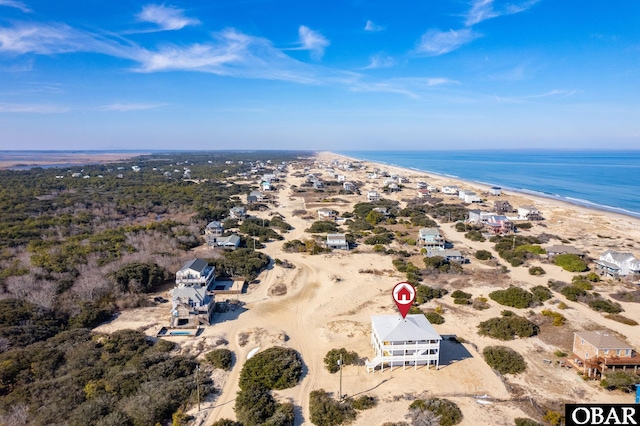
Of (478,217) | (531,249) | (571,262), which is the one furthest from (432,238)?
(478,217)

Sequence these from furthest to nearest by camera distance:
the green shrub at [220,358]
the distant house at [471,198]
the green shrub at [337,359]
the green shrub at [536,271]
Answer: the distant house at [471,198]
the green shrub at [536,271]
the green shrub at [220,358]
the green shrub at [337,359]

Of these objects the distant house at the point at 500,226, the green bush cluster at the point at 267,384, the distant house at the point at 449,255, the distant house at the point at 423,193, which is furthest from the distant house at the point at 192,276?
the distant house at the point at 423,193

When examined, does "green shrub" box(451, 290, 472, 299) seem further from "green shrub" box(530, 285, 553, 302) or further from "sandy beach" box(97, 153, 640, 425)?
"green shrub" box(530, 285, 553, 302)

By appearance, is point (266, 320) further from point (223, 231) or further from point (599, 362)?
point (223, 231)

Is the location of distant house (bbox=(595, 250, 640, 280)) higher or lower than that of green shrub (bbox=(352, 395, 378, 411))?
higher

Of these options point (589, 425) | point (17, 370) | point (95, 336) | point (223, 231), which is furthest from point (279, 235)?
point (589, 425)

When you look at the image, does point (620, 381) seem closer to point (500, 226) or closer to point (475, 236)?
point (475, 236)

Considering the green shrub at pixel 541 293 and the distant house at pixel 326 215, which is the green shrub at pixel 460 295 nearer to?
the green shrub at pixel 541 293

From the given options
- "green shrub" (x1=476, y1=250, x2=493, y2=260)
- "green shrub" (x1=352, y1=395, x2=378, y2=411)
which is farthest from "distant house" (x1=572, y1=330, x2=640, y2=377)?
"green shrub" (x1=476, y1=250, x2=493, y2=260)
